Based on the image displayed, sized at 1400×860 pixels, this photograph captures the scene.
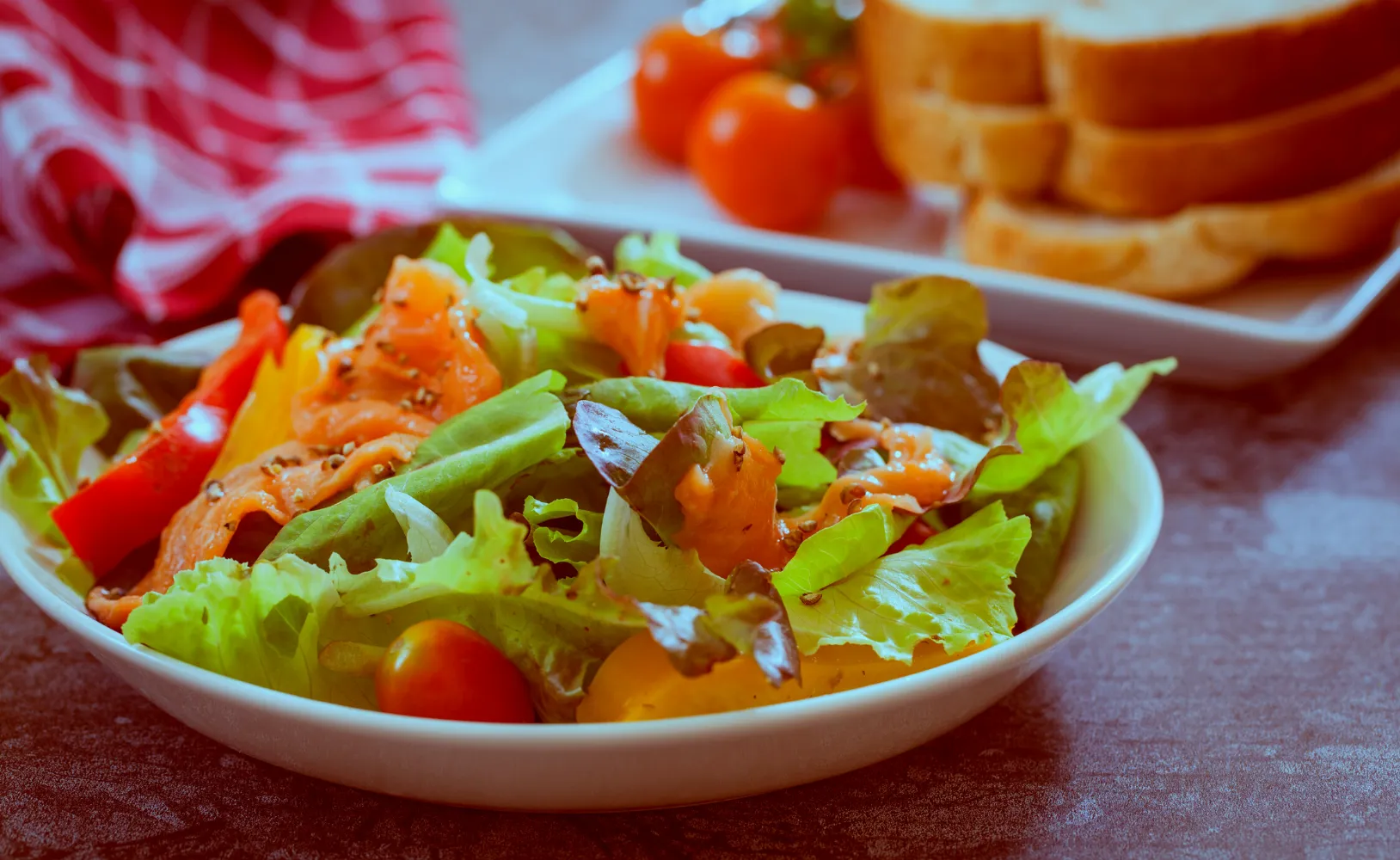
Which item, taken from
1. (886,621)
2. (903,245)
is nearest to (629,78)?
(903,245)

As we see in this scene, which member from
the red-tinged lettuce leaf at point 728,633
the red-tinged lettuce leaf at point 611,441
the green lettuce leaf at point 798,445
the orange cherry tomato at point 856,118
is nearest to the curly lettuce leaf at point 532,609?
the red-tinged lettuce leaf at point 728,633

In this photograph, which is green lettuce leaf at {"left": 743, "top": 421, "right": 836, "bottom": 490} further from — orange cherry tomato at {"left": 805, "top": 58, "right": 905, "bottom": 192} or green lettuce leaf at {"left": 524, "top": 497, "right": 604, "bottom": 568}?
orange cherry tomato at {"left": 805, "top": 58, "right": 905, "bottom": 192}

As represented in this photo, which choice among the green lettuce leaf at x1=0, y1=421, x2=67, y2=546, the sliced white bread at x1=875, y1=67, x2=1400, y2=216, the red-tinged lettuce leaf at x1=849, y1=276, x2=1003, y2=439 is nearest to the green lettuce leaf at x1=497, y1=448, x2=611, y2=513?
the red-tinged lettuce leaf at x1=849, y1=276, x2=1003, y2=439

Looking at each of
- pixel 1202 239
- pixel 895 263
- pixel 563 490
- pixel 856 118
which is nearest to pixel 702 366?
pixel 563 490

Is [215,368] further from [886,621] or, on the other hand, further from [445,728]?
[886,621]

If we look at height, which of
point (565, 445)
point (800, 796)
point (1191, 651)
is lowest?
point (1191, 651)
